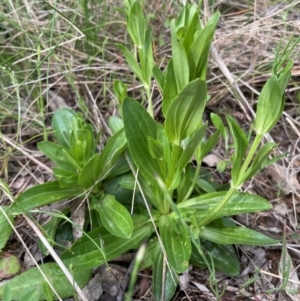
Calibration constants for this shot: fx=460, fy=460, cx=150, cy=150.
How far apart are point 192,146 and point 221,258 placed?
485 millimetres

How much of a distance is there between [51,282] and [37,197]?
→ 0.89 feet

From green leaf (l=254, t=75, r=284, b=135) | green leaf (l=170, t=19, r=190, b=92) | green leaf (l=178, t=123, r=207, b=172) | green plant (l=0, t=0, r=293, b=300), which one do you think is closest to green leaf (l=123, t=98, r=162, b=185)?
green plant (l=0, t=0, r=293, b=300)

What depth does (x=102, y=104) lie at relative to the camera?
6.66 feet

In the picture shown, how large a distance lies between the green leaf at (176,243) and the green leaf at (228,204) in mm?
70

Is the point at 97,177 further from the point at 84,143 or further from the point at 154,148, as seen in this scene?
the point at 154,148

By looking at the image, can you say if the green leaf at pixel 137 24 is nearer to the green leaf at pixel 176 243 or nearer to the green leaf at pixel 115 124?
the green leaf at pixel 115 124

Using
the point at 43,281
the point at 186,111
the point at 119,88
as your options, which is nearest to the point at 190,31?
the point at 186,111

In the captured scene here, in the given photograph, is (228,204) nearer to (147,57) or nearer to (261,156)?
(261,156)

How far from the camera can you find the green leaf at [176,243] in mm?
1313

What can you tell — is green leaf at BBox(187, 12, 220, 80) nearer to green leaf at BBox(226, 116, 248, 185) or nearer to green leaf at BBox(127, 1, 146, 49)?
green leaf at BBox(226, 116, 248, 185)

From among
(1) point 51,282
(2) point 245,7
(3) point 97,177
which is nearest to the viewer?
(1) point 51,282

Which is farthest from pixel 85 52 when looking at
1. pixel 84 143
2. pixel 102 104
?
pixel 84 143

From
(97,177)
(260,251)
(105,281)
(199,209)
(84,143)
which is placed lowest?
(260,251)

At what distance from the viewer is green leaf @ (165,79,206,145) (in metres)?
1.05
